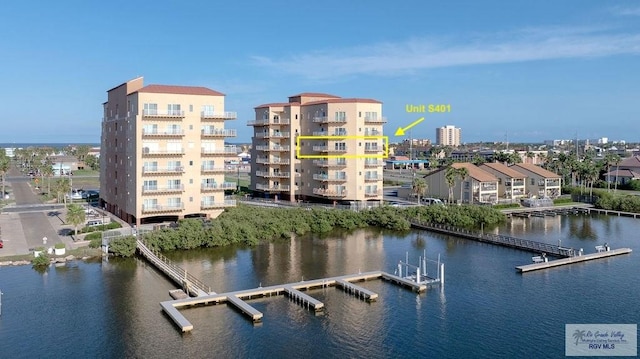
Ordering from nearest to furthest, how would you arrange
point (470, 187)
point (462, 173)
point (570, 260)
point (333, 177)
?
point (570, 260) → point (333, 177) → point (462, 173) → point (470, 187)

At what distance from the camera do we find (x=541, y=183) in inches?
3238

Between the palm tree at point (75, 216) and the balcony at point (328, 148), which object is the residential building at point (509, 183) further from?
the palm tree at point (75, 216)

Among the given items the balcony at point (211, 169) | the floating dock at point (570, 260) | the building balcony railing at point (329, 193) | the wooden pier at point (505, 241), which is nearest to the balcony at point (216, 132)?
the balcony at point (211, 169)

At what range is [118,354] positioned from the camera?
25531 mm

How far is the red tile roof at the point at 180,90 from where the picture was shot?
176 ft

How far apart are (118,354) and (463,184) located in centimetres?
6058

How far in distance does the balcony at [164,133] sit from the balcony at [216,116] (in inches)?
115

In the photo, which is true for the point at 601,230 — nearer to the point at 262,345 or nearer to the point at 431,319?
the point at 431,319

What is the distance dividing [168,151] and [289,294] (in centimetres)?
2643

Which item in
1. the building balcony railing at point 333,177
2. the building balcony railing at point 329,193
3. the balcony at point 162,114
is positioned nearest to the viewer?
the balcony at point 162,114

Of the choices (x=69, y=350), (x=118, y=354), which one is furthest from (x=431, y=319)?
(x=69, y=350)

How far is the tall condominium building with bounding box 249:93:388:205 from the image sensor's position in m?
69.3

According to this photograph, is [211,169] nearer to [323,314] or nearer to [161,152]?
[161,152]

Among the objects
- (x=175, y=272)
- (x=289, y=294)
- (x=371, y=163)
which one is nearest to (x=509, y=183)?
(x=371, y=163)
